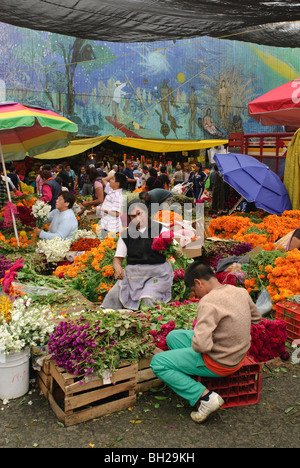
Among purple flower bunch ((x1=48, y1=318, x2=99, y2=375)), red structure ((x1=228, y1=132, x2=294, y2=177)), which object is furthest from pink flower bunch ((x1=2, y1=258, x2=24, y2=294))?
red structure ((x1=228, y1=132, x2=294, y2=177))

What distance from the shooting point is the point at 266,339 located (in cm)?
405

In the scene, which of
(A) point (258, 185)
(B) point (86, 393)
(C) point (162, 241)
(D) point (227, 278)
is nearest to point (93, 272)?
(C) point (162, 241)

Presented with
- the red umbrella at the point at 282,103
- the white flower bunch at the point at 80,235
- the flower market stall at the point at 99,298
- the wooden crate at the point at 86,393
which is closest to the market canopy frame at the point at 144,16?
the red umbrella at the point at 282,103

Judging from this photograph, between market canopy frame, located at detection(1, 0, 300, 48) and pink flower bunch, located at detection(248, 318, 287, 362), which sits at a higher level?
market canopy frame, located at detection(1, 0, 300, 48)

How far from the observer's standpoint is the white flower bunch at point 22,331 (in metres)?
3.39

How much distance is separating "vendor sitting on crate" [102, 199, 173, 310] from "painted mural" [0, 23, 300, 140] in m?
14.3

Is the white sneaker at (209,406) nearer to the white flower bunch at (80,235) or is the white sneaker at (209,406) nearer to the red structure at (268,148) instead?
the white flower bunch at (80,235)

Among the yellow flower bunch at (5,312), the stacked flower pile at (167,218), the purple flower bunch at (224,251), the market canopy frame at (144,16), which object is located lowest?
the purple flower bunch at (224,251)

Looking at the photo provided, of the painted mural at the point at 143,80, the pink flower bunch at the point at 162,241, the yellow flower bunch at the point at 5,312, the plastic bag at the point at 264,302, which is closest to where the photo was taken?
the yellow flower bunch at the point at 5,312

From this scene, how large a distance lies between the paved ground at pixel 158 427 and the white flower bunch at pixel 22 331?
49 cm

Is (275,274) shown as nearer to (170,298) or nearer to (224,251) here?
(170,298)

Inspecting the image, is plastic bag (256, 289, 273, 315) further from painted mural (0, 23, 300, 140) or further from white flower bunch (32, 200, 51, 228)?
painted mural (0, 23, 300, 140)

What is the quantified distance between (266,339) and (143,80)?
22101 mm

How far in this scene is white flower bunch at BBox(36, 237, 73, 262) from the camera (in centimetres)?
Result: 645
